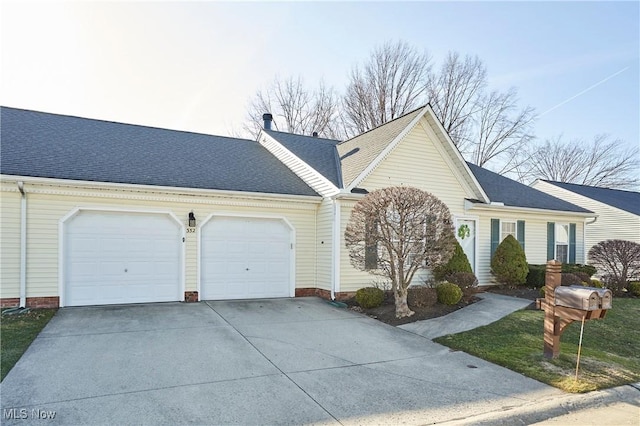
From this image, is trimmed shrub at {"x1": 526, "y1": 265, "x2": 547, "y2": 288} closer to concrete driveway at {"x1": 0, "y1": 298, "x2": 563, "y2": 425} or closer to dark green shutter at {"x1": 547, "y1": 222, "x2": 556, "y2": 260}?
dark green shutter at {"x1": 547, "y1": 222, "x2": 556, "y2": 260}

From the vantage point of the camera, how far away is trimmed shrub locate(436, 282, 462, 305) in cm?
993

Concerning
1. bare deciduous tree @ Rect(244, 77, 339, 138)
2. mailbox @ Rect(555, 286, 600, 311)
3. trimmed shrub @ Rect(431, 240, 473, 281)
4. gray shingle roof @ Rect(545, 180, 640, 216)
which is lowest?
trimmed shrub @ Rect(431, 240, 473, 281)

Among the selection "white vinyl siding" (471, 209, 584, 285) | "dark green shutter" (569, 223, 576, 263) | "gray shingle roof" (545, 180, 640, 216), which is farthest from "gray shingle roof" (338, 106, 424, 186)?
"gray shingle roof" (545, 180, 640, 216)

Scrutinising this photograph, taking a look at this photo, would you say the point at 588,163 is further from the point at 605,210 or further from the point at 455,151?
the point at 455,151

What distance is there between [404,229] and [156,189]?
6.28 meters

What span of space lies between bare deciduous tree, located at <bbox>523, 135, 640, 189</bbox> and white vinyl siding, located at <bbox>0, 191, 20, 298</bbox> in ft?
116

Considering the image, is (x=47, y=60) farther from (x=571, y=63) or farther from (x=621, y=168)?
(x=621, y=168)

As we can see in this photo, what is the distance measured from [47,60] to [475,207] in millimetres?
13213

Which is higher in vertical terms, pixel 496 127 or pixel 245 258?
pixel 496 127

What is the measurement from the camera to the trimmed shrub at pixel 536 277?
12.9 m

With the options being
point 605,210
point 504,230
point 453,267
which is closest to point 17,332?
point 453,267

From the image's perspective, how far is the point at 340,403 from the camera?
4.59 m

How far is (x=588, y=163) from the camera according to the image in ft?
120

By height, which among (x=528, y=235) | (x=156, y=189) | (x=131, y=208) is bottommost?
(x=528, y=235)
